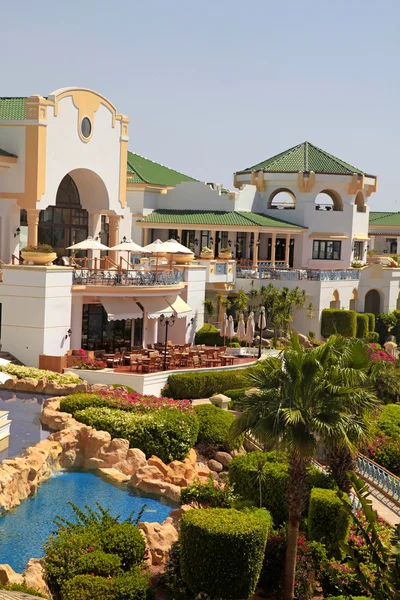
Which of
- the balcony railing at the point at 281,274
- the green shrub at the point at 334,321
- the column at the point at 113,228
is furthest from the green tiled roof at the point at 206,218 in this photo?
the column at the point at 113,228

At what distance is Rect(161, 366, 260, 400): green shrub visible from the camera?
123 feet

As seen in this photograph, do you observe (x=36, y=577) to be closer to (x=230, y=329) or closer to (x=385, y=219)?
(x=230, y=329)

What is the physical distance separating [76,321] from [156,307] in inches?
157

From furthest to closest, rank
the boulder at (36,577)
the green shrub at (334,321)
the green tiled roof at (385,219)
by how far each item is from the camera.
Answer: the green tiled roof at (385,219) → the green shrub at (334,321) → the boulder at (36,577)

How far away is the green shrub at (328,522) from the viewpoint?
22234 mm

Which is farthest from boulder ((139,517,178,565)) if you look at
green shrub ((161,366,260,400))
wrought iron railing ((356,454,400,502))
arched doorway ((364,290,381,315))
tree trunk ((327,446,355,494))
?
arched doorway ((364,290,381,315))

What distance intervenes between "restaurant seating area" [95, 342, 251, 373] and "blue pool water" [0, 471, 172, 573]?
10.6 m

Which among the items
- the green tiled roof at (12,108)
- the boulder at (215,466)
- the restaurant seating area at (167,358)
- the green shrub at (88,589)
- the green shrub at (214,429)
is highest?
the green tiled roof at (12,108)

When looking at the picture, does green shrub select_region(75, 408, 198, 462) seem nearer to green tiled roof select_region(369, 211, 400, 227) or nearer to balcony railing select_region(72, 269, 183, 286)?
balcony railing select_region(72, 269, 183, 286)

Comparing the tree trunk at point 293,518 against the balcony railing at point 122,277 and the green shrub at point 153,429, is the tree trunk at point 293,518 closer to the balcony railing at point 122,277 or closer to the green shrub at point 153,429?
the green shrub at point 153,429

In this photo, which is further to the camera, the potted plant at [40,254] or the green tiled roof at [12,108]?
the green tiled roof at [12,108]

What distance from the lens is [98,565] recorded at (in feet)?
61.1

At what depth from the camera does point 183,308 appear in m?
41.7

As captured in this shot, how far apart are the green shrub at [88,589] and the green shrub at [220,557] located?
180 centimetres
